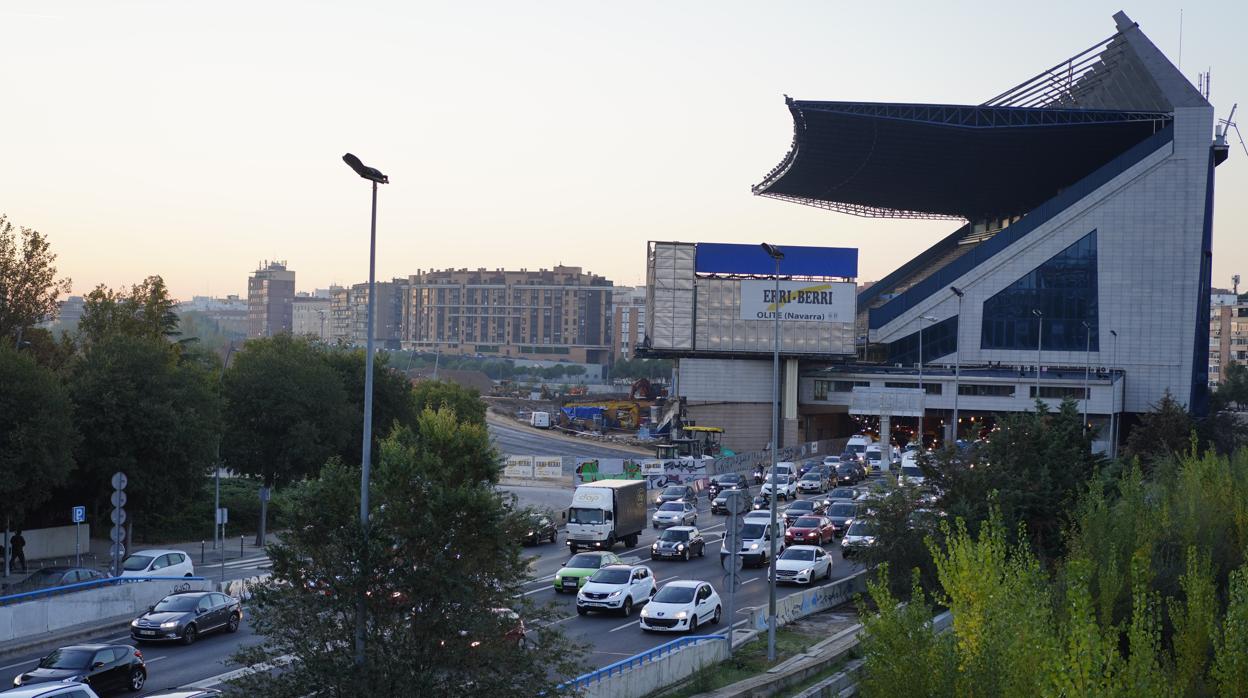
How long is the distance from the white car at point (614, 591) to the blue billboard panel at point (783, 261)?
204 ft

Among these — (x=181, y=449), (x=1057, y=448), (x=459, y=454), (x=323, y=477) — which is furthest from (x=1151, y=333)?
(x=323, y=477)

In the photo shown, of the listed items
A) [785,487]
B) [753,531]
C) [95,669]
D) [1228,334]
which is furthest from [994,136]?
[1228,334]

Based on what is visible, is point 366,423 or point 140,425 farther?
point 140,425

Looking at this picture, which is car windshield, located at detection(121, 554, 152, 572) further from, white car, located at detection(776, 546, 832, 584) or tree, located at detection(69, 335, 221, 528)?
white car, located at detection(776, 546, 832, 584)

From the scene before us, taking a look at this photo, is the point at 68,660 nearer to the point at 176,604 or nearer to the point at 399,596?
the point at 176,604

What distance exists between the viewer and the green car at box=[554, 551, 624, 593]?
34.0 m

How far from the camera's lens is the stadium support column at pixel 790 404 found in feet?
310

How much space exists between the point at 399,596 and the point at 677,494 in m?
45.3

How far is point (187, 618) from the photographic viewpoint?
27953mm

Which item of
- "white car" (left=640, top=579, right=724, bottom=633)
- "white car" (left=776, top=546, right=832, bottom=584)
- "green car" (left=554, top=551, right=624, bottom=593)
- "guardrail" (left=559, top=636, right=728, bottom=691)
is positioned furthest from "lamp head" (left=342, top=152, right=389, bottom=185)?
"white car" (left=776, top=546, right=832, bottom=584)

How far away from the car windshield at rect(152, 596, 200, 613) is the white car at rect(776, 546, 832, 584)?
1688 centimetres

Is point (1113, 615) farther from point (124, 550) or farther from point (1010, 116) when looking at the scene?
point (1010, 116)

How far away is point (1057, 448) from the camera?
36.9m

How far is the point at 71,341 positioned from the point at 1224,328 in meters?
169
